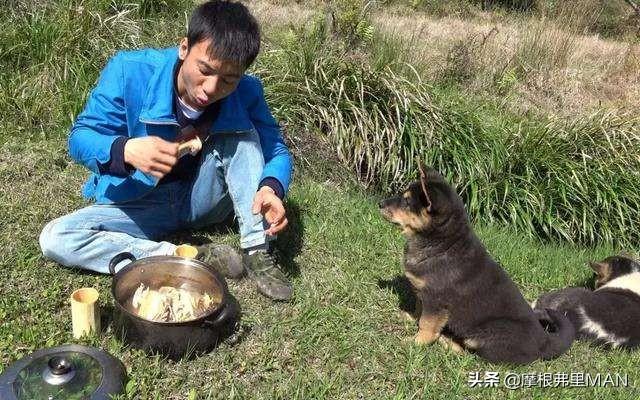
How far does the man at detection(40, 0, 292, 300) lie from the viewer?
2975 millimetres

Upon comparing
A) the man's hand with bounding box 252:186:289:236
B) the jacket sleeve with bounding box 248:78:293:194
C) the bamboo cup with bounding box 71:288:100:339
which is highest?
the jacket sleeve with bounding box 248:78:293:194

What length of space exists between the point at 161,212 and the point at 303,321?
1167 mm

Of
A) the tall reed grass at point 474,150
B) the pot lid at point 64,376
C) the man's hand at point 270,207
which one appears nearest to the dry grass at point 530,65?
the tall reed grass at point 474,150

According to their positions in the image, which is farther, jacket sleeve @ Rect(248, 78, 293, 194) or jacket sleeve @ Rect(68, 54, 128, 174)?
jacket sleeve @ Rect(248, 78, 293, 194)

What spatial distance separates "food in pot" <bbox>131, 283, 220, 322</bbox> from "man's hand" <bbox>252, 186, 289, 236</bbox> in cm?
61

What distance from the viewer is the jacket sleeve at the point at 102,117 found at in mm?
3115

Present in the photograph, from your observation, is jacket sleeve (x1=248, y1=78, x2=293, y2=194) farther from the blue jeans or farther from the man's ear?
the man's ear

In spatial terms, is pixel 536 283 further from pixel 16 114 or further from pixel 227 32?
pixel 16 114

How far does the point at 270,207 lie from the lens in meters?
3.43

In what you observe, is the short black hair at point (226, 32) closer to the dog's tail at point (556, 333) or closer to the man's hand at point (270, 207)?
the man's hand at point (270, 207)

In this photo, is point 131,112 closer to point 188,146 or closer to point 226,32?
point 188,146

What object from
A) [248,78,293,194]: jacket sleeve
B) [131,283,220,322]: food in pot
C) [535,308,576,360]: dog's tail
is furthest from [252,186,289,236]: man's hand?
[535,308,576,360]: dog's tail

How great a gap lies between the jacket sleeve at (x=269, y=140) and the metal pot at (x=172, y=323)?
88 cm

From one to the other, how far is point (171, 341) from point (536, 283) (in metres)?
3.12
